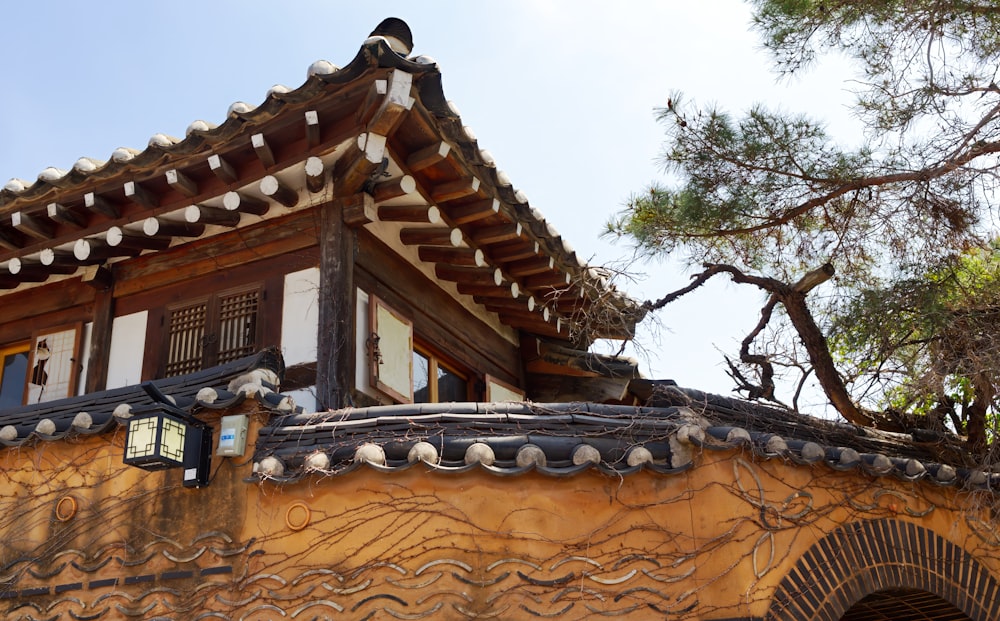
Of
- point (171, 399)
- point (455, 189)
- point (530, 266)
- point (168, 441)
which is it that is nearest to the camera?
point (168, 441)

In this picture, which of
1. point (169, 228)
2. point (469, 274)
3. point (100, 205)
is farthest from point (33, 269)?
point (469, 274)

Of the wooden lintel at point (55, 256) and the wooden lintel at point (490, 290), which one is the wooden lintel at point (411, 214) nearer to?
the wooden lintel at point (490, 290)

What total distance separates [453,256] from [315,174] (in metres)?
1.99

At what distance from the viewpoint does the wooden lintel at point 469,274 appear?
9.26m

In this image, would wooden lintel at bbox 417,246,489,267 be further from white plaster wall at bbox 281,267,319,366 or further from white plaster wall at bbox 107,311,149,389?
white plaster wall at bbox 107,311,149,389

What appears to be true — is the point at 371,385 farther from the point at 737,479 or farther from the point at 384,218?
the point at 737,479

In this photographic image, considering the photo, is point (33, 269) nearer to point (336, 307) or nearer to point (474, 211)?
point (336, 307)

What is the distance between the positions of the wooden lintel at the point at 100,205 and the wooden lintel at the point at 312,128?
7.01 feet

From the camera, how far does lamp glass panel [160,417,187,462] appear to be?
612cm

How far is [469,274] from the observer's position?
9367 mm

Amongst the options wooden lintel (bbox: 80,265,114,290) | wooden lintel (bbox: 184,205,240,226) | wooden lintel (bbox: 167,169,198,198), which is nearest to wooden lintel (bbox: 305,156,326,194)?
wooden lintel (bbox: 184,205,240,226)

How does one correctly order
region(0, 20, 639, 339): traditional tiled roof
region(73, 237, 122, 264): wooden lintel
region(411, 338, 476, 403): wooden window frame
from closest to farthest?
1. region(0, 20, 639, 339): traditional tiled roof
2. region(73, 237, 122, 264): wooden lintel
3. region(411, 338, 476, 403): wooden window frame

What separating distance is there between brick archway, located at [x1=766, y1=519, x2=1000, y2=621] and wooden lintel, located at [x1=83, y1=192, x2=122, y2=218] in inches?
253

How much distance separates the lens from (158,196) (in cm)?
815
